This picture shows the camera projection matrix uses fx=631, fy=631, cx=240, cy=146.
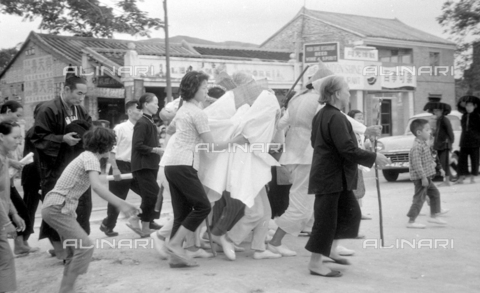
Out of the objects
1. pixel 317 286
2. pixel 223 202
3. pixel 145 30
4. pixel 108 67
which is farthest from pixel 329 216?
pixel 108 67

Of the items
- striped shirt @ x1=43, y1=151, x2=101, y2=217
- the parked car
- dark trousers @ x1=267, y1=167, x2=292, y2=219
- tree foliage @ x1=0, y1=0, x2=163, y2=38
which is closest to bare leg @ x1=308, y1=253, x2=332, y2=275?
striped shirt @ x1=43, y1=151, x2=101, y2=217

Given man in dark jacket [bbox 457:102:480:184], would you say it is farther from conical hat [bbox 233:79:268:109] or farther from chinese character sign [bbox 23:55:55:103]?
chinese character sign [bbox 23:55:55:103]

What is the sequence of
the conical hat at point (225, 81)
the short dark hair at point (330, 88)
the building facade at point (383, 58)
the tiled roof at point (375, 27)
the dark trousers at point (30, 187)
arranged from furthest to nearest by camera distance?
1. the tiled roof at point (375, 27)
2. the building facade at point (383, 58)
3. the dark trousers at point (30, 187)
4. the conical hat at point (225, 81)
5. the short dark hair at point (330, 88)

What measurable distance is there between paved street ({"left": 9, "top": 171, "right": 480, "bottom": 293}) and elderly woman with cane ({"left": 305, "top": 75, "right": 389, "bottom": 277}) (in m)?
0.29

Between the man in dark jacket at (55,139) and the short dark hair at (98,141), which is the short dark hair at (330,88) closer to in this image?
the short dark hair at (98,141)

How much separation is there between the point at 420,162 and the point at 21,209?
4.50 m

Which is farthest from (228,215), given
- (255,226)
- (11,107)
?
(11,107)

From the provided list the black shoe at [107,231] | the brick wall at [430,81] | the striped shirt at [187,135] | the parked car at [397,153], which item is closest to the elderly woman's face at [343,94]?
the striped shirt at [187,135]

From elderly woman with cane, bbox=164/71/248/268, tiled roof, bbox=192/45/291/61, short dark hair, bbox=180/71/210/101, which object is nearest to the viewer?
elderly woman with cane, bbox=164/71/248/268

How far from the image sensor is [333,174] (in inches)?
202

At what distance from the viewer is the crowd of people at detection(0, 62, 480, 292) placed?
498 centimetres

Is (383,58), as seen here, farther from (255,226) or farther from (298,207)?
(255,226)

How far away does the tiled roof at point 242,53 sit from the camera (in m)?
25.8

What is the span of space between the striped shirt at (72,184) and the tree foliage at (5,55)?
22.7 meters
